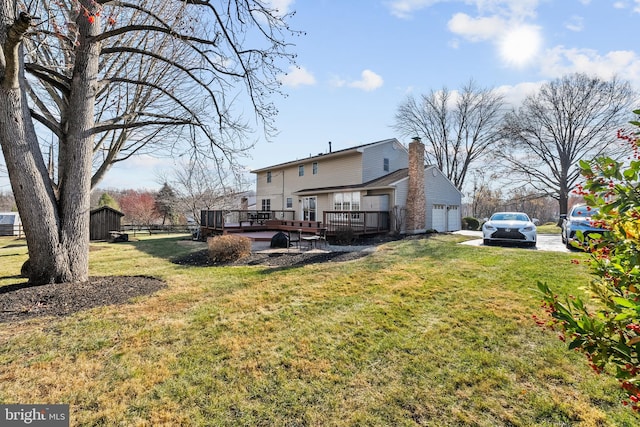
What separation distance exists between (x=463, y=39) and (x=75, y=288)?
11.6 metres

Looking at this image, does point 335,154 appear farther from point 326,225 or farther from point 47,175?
point 47,175

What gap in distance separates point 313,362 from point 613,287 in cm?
283

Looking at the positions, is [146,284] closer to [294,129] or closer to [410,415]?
[294,129]

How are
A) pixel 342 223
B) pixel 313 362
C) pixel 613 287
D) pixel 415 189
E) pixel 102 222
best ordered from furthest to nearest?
pixel 102 222, pixel 415 189, pixel 342 223, pixel 313 362, pixel 613 287

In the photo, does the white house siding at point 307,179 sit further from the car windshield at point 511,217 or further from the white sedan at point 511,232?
the white sedan at point 511,232

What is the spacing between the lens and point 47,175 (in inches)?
224

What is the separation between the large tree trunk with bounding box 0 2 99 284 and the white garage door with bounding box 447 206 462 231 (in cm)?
1965

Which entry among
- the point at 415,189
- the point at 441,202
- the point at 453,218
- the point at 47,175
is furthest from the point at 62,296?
the point at 453,218

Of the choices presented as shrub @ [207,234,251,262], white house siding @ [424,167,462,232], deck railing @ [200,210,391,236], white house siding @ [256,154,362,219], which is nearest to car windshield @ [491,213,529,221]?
white house siding @ [424,167,462,232]

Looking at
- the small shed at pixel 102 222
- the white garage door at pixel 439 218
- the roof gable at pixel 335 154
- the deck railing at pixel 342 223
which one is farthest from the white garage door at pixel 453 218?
the small shed at pixel 102 222

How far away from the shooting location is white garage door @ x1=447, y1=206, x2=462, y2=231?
2041cm

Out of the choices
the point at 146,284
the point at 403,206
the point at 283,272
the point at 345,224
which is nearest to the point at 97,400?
the point at 146,284

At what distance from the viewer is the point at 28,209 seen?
17.6 ft

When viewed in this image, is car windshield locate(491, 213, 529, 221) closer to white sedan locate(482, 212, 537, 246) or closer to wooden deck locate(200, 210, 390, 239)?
white sedan locate(482, 212, 537, 246)
